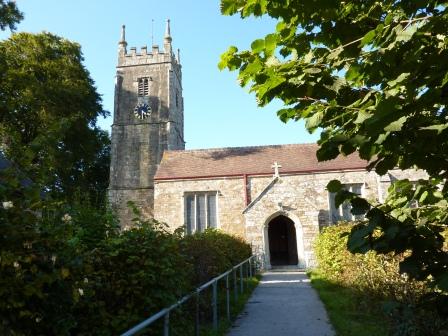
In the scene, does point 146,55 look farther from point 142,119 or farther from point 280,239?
point 280,239

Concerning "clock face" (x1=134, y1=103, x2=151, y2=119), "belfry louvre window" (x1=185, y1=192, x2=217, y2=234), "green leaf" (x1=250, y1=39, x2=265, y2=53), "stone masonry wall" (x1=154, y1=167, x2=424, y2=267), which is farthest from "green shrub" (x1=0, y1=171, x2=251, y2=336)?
"clock face" (x1=134, y1=103, x2=151, y2=119)

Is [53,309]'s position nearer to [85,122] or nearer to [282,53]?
[282,53]

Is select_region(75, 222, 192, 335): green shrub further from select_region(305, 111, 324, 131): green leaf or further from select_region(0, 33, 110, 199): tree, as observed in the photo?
select_region(0, 33, 110, 199): tree

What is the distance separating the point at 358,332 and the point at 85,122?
26241 millimetres

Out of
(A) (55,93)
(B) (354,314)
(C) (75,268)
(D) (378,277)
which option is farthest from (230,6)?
(A) (55,93)

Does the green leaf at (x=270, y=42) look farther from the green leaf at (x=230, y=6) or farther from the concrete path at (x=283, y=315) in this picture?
the concrete path at (x=283, y=315)

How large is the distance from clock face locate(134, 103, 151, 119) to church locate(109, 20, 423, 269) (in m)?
0.08

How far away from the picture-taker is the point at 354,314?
775 cm

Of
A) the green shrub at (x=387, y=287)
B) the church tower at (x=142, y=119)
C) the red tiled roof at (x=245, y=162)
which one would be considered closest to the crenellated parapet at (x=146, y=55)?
Answer: the church tower at (x=142, y=119)

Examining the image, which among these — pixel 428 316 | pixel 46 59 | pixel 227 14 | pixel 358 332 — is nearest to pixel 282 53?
pixel 227 14

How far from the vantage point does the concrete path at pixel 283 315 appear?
22.9 feet

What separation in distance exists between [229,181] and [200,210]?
7.81 ft

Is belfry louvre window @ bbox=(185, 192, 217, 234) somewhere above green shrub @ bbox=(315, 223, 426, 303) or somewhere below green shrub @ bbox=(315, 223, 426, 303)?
above

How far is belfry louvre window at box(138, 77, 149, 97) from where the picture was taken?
33469mm
